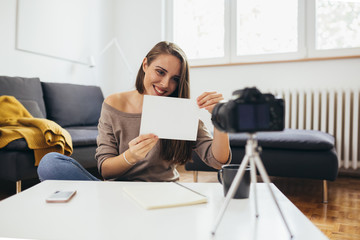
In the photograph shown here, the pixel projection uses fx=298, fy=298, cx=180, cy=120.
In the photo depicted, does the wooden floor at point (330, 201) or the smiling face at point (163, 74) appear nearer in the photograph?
the smiling face at point (163, 74)

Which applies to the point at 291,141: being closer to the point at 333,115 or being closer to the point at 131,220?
the point at 333,115

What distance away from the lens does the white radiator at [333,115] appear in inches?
95.9

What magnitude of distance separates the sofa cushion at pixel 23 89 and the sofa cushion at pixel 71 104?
106 mm

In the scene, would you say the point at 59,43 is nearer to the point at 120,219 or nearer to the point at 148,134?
the point at 148,134

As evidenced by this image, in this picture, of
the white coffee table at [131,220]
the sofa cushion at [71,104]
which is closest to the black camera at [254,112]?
the white coffee table at [131,220]

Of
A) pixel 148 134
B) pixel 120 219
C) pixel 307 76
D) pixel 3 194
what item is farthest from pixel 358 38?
pixel 3 194

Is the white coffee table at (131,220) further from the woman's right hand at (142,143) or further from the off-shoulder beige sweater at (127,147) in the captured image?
the off-shoulder beige sweater at (127,147)

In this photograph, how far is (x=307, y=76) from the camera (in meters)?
2.70

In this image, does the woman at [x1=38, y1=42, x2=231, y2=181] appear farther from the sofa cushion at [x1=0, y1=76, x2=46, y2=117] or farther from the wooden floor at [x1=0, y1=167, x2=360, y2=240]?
the sofa cushion at [x1=0, y1=76, x2=46, y2=117]

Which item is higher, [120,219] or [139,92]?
[139,92]

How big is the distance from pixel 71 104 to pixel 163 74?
171 centimetres

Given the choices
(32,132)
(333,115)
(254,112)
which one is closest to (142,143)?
(254,112)

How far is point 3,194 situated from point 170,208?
1.66 m

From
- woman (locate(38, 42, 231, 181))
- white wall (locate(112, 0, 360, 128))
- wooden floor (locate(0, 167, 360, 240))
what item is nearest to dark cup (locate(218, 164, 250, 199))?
woman (locate(38, 42, 231, 181))
